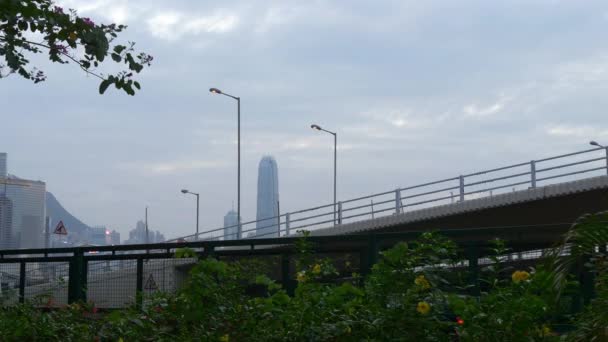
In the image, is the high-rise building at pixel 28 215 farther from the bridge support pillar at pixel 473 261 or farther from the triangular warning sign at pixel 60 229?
the bridge support pillar at pixel 473 261

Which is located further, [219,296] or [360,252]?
[360,252]

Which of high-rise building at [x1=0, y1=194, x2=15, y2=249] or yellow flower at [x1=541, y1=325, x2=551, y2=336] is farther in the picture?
high-rise building at [x1=0, y1=194, x2=15, y2=249]

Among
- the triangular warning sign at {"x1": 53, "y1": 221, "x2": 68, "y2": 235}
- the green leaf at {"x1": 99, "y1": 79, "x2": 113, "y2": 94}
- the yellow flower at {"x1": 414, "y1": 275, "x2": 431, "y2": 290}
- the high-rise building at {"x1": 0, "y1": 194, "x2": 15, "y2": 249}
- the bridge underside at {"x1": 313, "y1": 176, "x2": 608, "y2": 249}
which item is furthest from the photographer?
the high-rise building at {"x1": 0, "y1": 194, "x2": 15, "y2": 249}

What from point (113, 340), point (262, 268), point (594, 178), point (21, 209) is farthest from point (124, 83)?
point (21, 209)

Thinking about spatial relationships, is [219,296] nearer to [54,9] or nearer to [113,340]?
[113,340]

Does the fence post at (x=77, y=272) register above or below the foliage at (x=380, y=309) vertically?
above

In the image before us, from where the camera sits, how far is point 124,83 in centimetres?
895

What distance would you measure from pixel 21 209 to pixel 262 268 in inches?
4263

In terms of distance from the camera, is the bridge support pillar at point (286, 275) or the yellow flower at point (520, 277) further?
the bridge support pillar at point (286, 275)

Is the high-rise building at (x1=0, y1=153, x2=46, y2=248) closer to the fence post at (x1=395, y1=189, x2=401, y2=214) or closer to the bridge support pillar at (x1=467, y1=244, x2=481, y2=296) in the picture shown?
the fence post at (x1=395, y1=189, x2=401, y2=214)

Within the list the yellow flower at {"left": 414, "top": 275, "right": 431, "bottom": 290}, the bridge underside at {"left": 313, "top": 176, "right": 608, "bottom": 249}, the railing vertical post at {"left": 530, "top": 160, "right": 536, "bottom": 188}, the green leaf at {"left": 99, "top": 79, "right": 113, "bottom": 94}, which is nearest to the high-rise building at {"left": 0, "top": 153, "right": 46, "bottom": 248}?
the bridge underside at {"left": 313, "top": 176, "right": 608, "bottom": 249}

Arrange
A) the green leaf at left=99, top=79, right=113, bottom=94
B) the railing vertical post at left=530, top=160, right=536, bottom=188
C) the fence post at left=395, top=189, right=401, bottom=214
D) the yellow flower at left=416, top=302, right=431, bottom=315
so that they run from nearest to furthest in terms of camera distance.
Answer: the yellow flower at left=416, top=302, right=431, bottom=315, the green leaf at left=99, top=79, right=113, bottom=94, the railing vertical post at left=530, top=160, right=536, bottom=188, the fence post at left=395, top=189, right=401, bottom=214

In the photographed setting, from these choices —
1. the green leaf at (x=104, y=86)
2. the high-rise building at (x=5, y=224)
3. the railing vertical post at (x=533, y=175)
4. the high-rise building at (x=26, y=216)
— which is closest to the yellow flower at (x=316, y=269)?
the green leaf at (x=104, y=86)

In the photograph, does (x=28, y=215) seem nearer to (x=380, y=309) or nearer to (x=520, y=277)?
(x=380, y=309)
